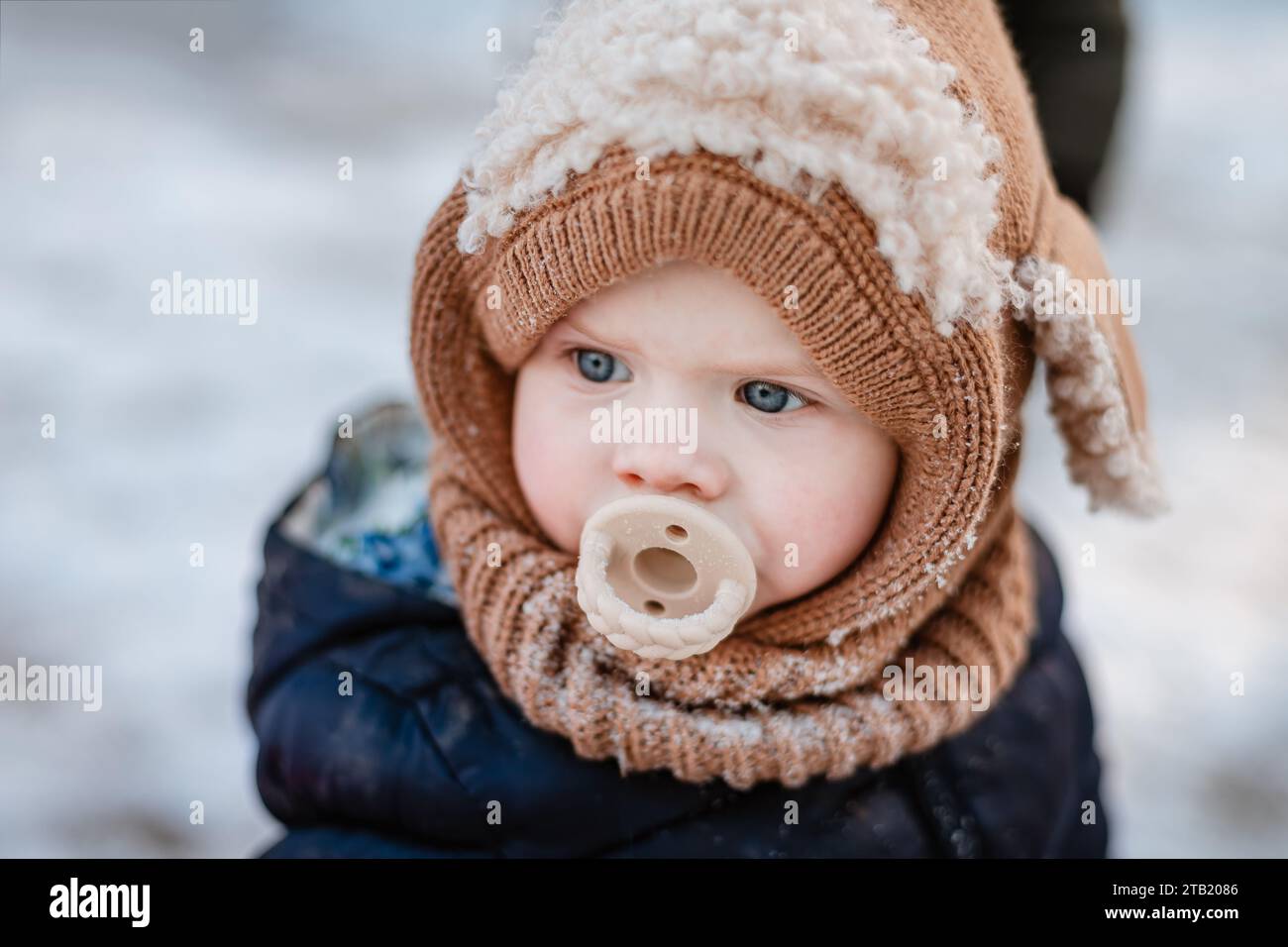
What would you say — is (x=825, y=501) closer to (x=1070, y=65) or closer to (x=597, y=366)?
(x=597, y=366)

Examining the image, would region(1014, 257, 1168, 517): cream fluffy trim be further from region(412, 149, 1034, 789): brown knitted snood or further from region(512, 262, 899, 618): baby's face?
region(512, 262, 899, 618): baby's face

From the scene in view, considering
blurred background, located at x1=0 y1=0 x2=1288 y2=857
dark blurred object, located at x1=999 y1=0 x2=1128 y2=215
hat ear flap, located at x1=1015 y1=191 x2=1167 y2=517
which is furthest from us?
blurred background, located at x1=0 y1=0 x2=1288 y2=857

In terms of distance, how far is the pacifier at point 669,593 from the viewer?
743 mm

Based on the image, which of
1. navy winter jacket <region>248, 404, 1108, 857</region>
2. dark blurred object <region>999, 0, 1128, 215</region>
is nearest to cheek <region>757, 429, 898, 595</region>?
navy winter jacket <region>248, 404, 1108, 857</region>

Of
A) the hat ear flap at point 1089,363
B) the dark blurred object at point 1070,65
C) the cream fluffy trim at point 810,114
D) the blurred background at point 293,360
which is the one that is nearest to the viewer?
the cream fluffy trim at point 810,114

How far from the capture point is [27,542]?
1.82 metres

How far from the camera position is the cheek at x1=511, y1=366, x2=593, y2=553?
0.82 metres

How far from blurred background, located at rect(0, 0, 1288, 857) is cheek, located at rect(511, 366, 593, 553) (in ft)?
0.82

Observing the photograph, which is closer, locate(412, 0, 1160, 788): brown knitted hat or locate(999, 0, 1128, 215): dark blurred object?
locate(412, 0, 1160, 788): brown knitted hat

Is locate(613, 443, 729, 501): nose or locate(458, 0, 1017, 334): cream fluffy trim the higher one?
locate(458, 0, 1017, 334): cream fluffy trim

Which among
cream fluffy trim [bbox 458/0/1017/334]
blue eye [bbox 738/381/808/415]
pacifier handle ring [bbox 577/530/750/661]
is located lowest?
pacifier handle ring [bbox 577/530/750/661]

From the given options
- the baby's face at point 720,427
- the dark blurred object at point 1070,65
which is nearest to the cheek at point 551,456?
the baby's face at point 720,427

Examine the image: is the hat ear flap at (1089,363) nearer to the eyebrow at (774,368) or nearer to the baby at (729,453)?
the baby at (729,453)
